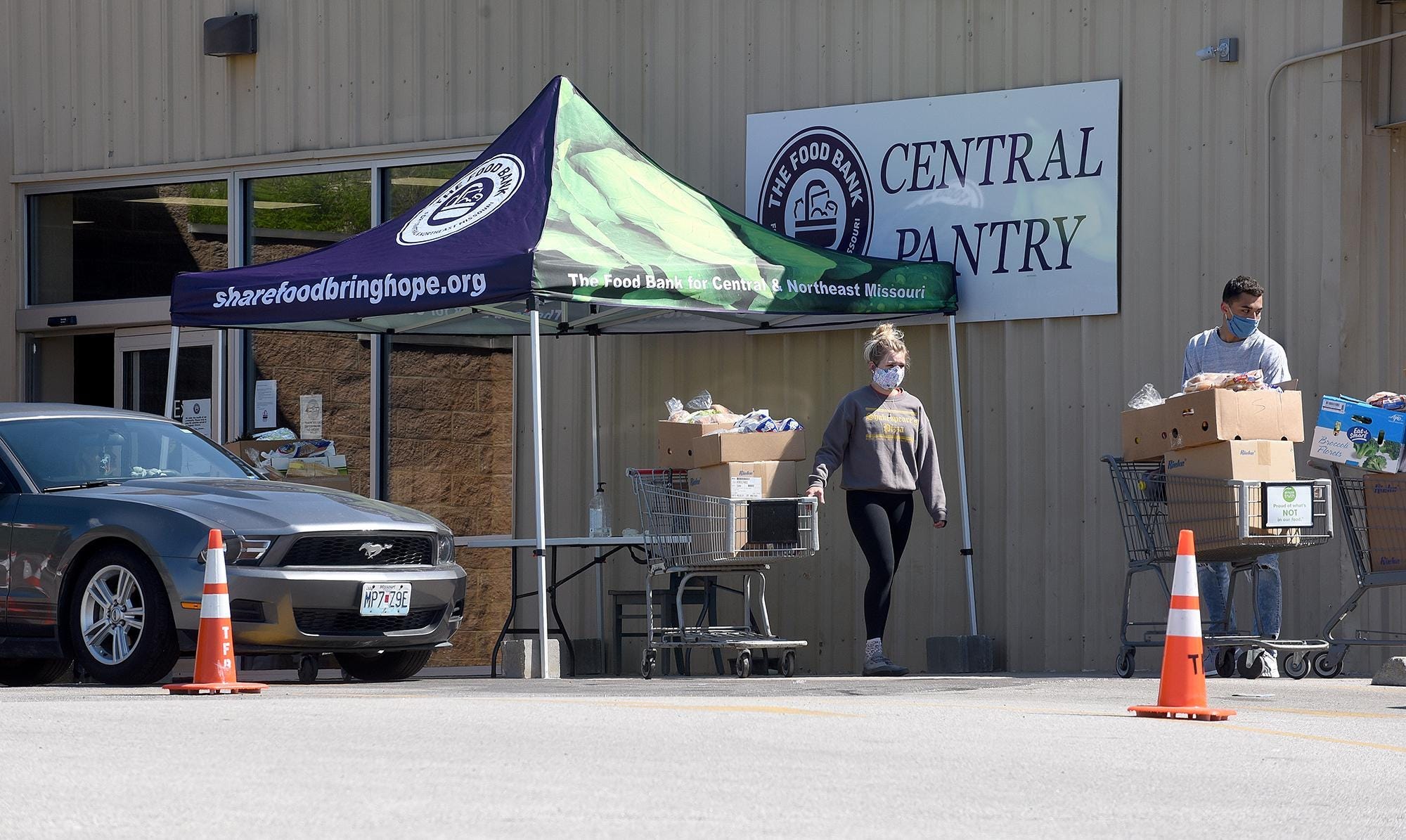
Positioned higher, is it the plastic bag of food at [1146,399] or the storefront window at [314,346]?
the storefront window at [314,346]

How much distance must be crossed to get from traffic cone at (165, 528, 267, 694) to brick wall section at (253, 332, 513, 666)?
6536mm

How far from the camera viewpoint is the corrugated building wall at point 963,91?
42.7ft

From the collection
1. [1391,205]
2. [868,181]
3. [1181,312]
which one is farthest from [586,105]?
[1391,205]

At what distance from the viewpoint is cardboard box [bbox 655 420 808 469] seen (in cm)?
1234

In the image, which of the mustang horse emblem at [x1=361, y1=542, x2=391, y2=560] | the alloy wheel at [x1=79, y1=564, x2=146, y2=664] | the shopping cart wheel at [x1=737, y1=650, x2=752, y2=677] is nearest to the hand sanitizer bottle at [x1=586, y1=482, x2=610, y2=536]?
the shopping cart wheel at [x1=737, y1=650, x2=752, y2=677]

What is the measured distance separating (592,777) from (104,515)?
16.8ft

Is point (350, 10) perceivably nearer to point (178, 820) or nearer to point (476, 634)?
point (476, 634)

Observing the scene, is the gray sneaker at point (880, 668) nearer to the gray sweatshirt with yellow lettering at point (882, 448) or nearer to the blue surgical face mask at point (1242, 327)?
the gray sweatshirt with yellow lettering at point (882, 448)

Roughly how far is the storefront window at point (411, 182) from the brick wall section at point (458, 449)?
3.86ft

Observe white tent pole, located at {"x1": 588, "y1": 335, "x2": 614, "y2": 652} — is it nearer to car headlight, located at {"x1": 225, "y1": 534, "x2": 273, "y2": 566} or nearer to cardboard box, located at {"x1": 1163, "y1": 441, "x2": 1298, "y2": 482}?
car headlight, located at {"x1": 225, "y1": 534, "x2": 273, "y2": 566}

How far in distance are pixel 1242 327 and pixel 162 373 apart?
9.82 m

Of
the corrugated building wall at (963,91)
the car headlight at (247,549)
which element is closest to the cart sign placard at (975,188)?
the corrugated building wall at (963,91)

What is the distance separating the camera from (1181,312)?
44.0 feet

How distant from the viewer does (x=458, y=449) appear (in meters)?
16.2
